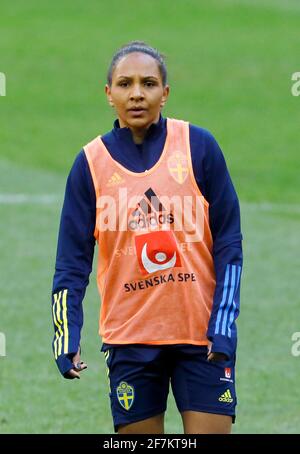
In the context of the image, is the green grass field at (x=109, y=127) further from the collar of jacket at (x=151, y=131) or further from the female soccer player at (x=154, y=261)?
the collar of jacket at (x=151, y=131)

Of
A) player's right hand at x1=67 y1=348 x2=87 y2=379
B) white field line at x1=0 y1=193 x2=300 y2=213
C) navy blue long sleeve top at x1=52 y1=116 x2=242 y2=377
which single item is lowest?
player's right hand at x1=67 y1=348 x2=87 y2=379

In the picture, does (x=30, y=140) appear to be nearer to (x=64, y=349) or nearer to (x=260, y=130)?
(x=260, y=130)

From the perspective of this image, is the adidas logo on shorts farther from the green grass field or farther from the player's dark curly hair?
the green grass field

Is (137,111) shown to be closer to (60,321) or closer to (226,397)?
(60,321)

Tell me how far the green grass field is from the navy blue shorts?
254 centimetres

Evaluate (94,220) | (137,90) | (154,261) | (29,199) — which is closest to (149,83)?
(137,90)

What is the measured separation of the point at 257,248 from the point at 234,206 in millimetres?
9037

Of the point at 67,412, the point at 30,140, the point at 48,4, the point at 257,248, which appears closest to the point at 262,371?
the point at 67,412

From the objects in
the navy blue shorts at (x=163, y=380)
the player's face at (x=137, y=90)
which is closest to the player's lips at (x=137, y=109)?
the player's face at (x=137, y=90)

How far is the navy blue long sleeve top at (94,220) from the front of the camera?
224 inches

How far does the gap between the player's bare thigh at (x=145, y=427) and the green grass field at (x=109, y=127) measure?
98.7 inches

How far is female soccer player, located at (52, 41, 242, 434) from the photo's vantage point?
18.8ft

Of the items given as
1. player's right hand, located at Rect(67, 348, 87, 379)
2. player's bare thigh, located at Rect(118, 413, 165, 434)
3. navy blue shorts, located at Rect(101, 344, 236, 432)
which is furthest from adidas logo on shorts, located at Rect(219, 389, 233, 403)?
player's right hand, located at Rect(67, 348, 87, 379)

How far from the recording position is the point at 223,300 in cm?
568
